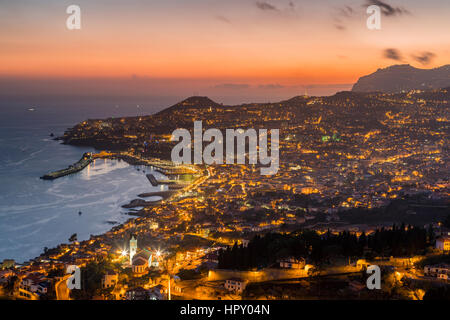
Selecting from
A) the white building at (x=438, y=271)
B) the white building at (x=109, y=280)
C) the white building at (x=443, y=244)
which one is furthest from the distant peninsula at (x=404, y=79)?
the white building at (x=109, y=280)

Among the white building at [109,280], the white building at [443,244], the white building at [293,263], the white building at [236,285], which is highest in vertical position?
the white building at [443,244]

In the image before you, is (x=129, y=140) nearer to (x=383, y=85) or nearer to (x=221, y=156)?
(x=221, y=156)

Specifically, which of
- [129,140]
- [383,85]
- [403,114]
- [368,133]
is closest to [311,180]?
[368,133]

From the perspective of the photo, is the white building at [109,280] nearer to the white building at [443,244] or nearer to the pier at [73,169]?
the white building at [443,244]

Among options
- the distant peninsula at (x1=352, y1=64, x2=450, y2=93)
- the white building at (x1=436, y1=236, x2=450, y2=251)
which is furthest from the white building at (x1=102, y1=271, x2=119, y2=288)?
the distant peninsula at (x1=352, y1=64, x2=450, y2=93)

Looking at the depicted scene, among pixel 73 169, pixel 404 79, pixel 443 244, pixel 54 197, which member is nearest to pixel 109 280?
pixel 443 244

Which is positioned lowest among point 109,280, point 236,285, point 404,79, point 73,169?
point 109,280

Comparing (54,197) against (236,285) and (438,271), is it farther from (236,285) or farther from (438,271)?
(438,271)

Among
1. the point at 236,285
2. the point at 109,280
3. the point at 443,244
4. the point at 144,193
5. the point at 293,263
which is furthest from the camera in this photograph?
the point at 144,193

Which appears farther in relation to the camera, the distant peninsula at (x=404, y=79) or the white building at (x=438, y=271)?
the distant peninsula at (x=404, y=79)

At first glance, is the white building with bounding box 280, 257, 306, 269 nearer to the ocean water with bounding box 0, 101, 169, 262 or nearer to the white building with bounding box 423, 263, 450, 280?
the white building with bounding box 423, 263, 450, 280
